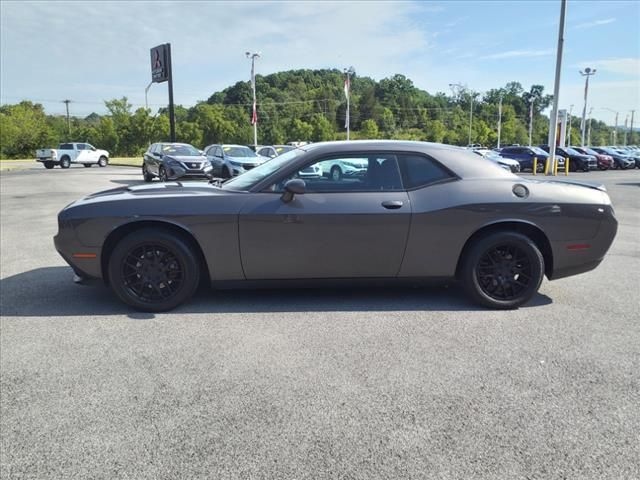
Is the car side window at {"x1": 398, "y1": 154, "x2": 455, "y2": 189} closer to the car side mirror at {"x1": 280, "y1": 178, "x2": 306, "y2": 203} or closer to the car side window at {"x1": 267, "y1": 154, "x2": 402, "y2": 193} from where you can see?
the car side window at {"x1": 267, "y1": 154, "x2": 402, "y2": 193}

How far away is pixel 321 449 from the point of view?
246 cm

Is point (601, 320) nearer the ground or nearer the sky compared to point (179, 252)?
nearer the ground

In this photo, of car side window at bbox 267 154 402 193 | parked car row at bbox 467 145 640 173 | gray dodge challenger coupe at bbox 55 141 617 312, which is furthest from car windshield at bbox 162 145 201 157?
car side window at bbox 267 154 402 193

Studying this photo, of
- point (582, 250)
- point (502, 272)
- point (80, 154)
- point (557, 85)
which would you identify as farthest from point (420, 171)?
point (80, 154)

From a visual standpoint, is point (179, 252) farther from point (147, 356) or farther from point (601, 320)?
point (601, 320)

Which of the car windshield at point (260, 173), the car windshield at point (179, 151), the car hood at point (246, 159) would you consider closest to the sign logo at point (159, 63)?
the car windshield at point (179, 151)

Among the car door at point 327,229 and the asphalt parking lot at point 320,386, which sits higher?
the car door at point 327,229

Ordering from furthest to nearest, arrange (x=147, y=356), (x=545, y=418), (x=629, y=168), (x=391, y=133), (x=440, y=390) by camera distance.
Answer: (x=391, y=133), (x=629, y=168), (x=147, y=356), (x=440, y=390), (x=545, y=418)

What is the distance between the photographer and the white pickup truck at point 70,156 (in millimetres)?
36500

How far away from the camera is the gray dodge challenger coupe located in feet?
14.3

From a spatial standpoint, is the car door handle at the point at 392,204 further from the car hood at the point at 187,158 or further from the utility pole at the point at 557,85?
the utility pole at the point at 557,85

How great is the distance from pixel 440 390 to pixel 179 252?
2.46m

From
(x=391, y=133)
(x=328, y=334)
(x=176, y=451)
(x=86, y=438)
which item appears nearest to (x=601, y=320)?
(x=328, y=334)

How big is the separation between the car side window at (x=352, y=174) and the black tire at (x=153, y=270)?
1.01 metres
